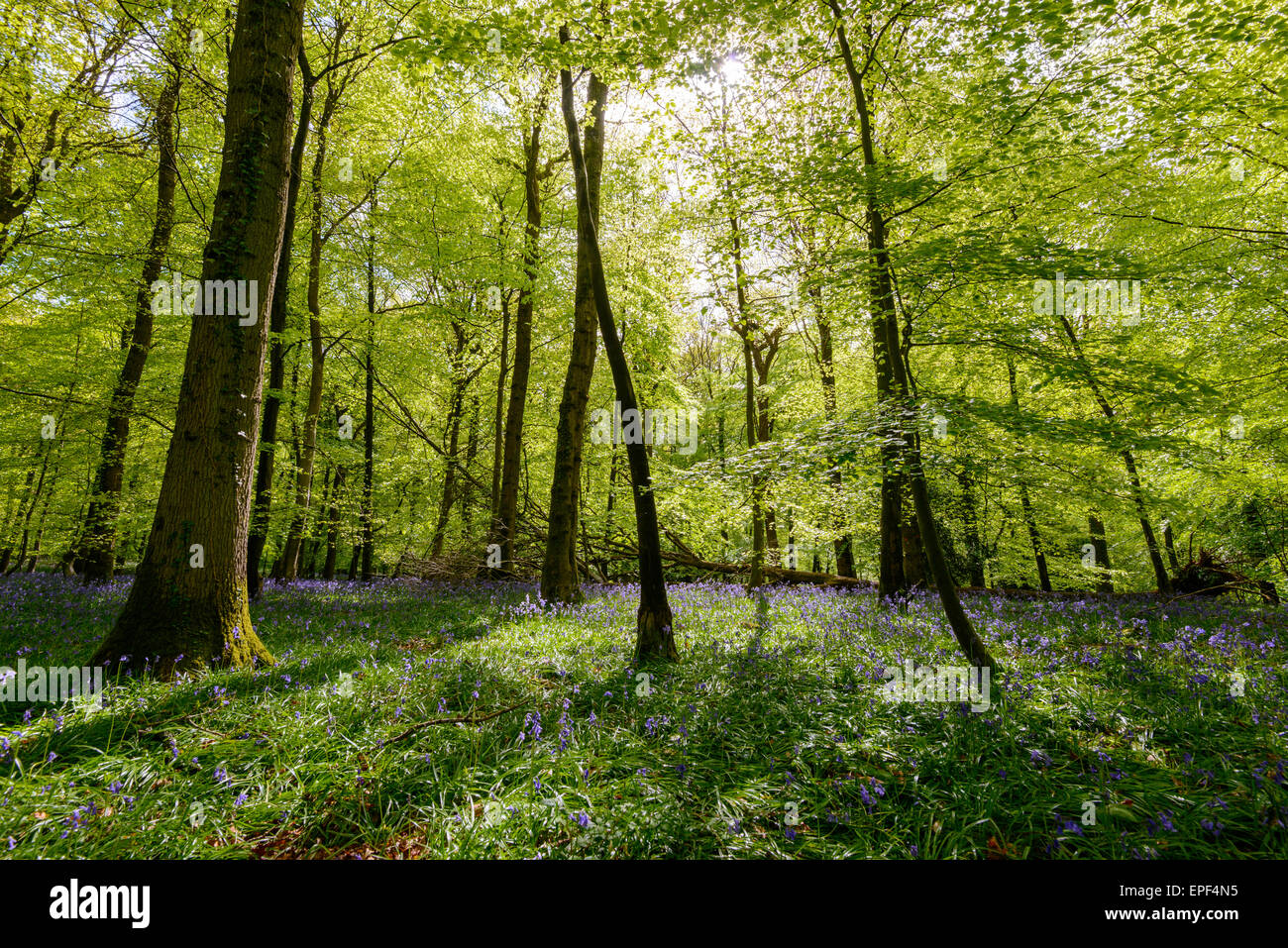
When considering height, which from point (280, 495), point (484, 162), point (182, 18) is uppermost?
point (484, 162)

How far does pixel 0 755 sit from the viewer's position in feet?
9.80

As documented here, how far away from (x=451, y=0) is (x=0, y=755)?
36.5 ft

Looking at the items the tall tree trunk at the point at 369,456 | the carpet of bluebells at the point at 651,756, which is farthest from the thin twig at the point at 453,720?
the tall tree trunk at the point at 369,456

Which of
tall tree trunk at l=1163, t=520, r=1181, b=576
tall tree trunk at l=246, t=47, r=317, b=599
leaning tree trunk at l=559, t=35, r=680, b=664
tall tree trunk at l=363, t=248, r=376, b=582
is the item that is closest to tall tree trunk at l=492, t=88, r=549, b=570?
tall tree trunk at l=246, t=47, r=317, b=599

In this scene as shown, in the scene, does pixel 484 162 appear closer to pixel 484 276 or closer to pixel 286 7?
pixel 484 276

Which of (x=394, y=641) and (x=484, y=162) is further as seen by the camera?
(x=484, y=162)

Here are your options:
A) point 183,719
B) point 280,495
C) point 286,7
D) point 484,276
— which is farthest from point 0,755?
point 484,276

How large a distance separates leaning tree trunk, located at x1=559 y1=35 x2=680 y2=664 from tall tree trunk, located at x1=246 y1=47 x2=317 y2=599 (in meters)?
6.03

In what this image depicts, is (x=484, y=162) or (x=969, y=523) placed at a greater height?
(x=484, y=162)

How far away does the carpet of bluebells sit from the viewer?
8.91 feet

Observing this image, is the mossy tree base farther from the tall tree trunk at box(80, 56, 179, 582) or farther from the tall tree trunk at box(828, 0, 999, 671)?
the tall tree trunk at box(80, 56, 179, 582)

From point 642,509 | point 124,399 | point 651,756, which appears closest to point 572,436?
point 642,509

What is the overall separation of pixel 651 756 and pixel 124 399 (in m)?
13.4

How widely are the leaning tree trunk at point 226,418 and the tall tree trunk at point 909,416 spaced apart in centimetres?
625
